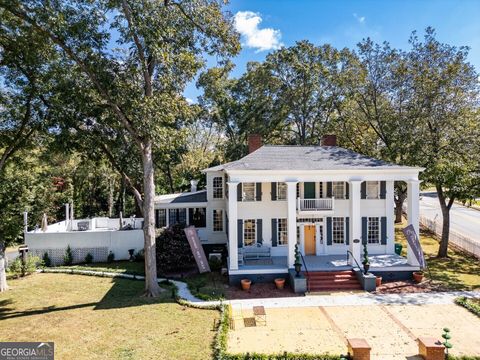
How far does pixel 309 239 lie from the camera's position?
2038 centimetres

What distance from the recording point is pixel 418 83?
21.8m

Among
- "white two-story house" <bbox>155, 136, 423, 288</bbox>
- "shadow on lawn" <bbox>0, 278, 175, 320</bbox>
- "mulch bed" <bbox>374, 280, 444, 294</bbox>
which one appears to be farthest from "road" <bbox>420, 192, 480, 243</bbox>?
"shadow on lawn" <bbox>0, 278, 175, 320</bbox>

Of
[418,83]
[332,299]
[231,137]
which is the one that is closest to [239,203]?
[332,299]

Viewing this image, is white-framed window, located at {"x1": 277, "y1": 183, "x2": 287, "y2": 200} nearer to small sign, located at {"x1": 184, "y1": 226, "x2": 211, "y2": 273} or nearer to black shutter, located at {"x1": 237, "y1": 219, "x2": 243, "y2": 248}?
black shutter, located at {"x1": 237, "y1": 219, "x2": 243, "y2": 248}

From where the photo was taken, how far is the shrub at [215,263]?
19806mm

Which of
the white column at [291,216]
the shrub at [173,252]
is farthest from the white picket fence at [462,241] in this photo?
the shrub at [173,252]

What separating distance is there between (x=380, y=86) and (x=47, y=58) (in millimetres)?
21794

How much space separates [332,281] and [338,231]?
4.24m

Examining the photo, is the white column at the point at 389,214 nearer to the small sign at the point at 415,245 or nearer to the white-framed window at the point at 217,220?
the small sign at the point at 415,245

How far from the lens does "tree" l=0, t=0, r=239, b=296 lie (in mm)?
13383

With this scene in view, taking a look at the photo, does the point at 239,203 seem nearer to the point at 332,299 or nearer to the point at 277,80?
the point at 332,299

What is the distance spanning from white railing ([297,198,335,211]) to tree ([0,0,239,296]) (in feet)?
27.8

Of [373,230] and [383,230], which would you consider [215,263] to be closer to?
[373,230]

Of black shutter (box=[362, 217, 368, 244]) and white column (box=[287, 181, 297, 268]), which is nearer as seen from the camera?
white column (box=[287, 181, 297, 268])
